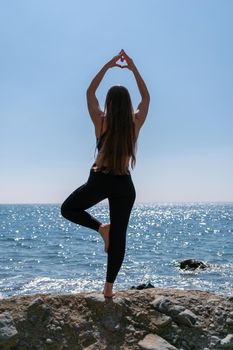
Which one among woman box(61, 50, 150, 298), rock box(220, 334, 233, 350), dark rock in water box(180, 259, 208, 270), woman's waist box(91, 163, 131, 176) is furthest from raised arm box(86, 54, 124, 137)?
dark rock in water box(180, 259, 208, 270)

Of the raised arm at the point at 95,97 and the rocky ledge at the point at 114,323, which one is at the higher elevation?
the raised arm at the point at 95,97

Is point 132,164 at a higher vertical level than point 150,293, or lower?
higher

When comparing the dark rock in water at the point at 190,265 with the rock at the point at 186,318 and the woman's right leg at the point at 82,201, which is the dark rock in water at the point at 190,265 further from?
the woman's right leg at the point at 82,201

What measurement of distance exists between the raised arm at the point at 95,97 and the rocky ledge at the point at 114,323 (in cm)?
215

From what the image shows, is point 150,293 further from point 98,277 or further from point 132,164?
point 98,277

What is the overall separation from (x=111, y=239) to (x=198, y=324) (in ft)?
5.01

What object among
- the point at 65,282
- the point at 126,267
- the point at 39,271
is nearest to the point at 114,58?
the point at 65,282

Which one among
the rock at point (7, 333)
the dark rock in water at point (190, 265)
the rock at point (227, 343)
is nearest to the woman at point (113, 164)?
the rock at point (7, 333)

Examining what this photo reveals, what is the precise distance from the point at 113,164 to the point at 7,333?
2.24 m

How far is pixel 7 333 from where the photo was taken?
571cm

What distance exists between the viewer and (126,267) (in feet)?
106

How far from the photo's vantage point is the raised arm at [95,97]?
6027mm

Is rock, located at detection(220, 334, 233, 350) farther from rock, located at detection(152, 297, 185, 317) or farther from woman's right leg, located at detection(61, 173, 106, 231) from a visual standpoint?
woman's right leg, located at detection(61, 173, 106, 231)

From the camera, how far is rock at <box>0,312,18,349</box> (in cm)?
567
